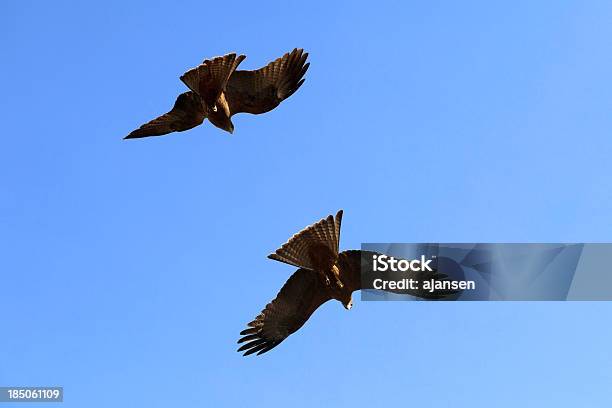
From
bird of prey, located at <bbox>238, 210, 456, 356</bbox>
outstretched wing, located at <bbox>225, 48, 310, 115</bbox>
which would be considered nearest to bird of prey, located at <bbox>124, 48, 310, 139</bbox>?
outstretched wing, located at <bbox>225, 48, 310, 115</bbox>

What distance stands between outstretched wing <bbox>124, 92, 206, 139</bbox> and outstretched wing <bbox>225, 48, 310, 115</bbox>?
620mm

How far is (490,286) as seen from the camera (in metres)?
14.7

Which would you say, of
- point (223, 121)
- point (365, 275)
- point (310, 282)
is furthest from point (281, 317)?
point (223, 121)

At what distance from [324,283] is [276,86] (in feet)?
10.5

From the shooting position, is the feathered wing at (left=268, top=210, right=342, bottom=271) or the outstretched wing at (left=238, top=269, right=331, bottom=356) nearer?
the feathered wing at (left=268, top=210, right=342, bottom=271)

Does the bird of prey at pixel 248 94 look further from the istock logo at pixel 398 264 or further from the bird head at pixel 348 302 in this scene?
the bird head at pixel 348 302

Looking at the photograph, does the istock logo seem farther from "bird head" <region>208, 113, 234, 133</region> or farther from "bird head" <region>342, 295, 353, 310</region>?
"bird head" <region>208, 113, 234, 133</region>

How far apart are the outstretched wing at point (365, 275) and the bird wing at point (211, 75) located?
3.02 metres

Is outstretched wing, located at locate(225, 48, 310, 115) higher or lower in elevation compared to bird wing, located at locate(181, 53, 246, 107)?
higher

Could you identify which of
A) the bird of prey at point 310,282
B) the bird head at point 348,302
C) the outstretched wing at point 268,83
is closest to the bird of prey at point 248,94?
the outstretched wing at point 268,83

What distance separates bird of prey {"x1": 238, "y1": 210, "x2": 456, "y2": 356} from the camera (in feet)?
43.0

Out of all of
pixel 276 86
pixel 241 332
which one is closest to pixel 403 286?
pixel 241 332

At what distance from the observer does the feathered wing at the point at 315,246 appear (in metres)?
13.0

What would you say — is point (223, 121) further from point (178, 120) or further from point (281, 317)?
point (281, 317)
